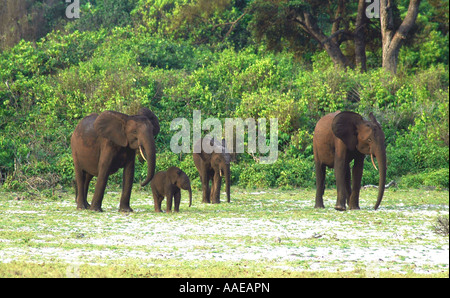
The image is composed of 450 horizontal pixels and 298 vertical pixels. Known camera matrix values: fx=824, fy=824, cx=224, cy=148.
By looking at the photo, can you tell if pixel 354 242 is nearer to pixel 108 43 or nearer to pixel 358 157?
pixel 358 157

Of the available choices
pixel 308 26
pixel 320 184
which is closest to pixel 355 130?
pixel 320 184

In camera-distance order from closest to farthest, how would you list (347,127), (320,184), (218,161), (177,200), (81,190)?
(177,200), (347,127), (81,190), (320,184), (218,161)

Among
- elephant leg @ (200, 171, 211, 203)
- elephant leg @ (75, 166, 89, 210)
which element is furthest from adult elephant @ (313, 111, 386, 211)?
elephant leg @ (75, 166, 89, 210)

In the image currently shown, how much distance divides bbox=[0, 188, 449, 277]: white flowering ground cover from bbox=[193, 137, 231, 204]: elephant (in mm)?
510

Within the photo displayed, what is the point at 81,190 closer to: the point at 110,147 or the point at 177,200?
the point at 110,147

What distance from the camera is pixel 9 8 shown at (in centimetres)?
3788

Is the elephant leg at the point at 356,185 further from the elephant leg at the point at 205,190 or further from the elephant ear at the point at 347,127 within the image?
the elephant leg at the point at 205,190

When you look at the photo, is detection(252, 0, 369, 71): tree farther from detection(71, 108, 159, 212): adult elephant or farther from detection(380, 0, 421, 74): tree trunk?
detection(71, 108, 159, 212): adult elephant

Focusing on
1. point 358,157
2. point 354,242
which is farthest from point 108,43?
point 354,242

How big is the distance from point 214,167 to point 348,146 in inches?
143

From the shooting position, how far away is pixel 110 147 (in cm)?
1661

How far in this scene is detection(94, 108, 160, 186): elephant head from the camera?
1611cm
